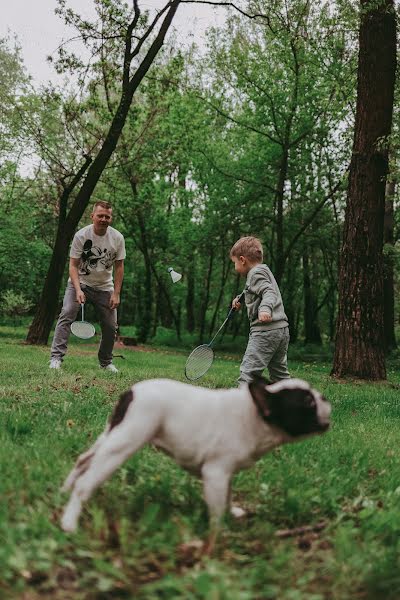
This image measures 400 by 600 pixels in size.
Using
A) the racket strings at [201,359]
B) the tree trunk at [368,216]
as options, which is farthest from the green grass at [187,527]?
the tree trunk at [368,216]

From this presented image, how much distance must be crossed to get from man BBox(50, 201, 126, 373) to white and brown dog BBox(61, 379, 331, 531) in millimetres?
5515

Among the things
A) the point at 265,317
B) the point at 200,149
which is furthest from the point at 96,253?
the point at 200,149

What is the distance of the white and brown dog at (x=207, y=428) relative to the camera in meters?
2.38

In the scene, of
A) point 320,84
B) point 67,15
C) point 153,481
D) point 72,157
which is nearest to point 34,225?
point 72,157

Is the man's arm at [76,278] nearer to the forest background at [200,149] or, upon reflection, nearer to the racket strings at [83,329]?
the racket strings at [83,329]

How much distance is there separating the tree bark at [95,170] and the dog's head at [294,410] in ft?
42.3

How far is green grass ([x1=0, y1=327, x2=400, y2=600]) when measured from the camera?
2.03 metres

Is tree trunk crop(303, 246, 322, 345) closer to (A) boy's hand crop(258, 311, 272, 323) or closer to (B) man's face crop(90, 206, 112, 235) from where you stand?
(B) man's face crop(90, 206, 112, 235)

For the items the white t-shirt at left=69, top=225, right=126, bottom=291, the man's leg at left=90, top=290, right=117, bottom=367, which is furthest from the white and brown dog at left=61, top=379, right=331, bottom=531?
the man's leg at left=90, top=290, right=117, bottom=367

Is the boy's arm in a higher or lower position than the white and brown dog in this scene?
higher

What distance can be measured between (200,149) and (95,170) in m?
8.48

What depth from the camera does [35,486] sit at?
2.71m

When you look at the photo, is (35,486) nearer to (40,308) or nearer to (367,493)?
(367,493)

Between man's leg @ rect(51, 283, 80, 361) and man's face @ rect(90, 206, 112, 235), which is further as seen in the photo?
man's leg @ rect(51, 283, 80, 361)
